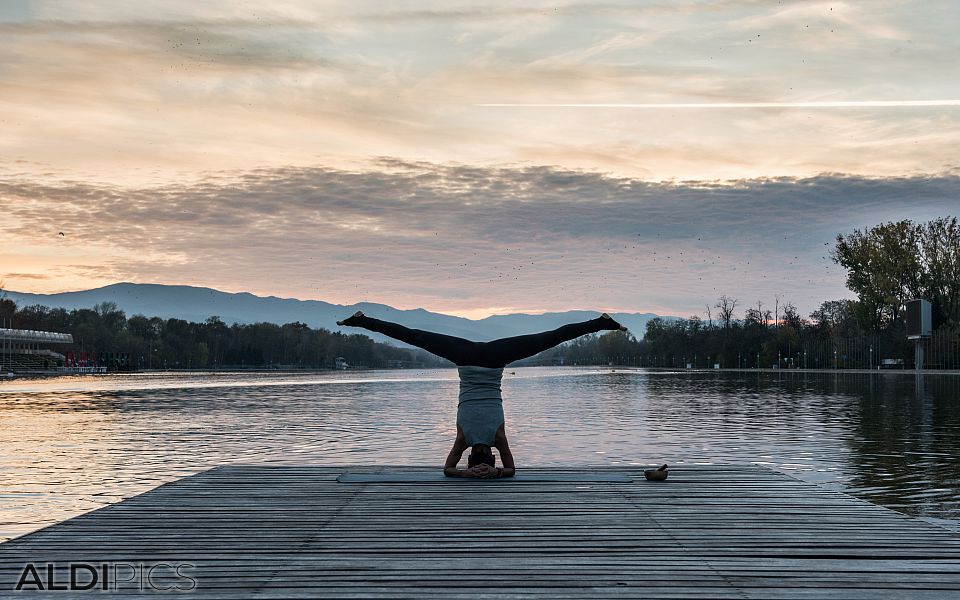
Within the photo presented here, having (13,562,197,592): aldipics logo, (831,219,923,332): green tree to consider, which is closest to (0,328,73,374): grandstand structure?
(831,219,923,332): green tree

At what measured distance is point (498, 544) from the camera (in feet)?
25.6

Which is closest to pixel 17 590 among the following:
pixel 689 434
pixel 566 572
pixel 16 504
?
pixel 566 572

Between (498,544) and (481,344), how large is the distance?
178 inches

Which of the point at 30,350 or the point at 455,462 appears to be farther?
the point at 30,350

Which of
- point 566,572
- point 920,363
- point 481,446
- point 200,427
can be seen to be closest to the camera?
point 566,572

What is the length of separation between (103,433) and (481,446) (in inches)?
891

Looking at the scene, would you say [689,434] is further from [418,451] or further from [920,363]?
[920,363]

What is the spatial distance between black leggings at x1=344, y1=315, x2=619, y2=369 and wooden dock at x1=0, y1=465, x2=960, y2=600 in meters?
1.68

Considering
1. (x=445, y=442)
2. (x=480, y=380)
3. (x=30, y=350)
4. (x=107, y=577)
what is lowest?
(x=445, y=442)

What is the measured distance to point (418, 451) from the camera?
84.8 ft

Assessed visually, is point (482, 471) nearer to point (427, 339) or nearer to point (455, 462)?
point (455, 462)

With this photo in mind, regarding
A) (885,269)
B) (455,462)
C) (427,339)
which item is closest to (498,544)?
(455,462)

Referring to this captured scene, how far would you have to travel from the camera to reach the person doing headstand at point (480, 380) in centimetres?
1194

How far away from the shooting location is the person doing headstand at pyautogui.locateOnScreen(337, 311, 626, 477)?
11938 mm
